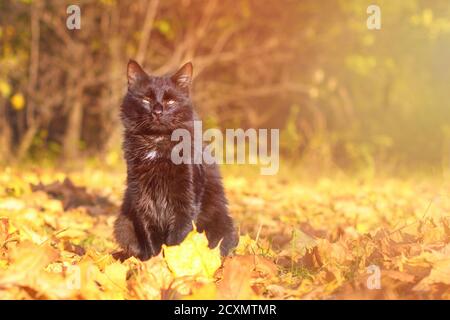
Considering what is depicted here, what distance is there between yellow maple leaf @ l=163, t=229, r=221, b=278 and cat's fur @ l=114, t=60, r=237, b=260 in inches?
23.5

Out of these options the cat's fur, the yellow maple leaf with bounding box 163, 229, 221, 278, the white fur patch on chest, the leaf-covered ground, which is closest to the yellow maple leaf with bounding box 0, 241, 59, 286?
the leaf-covered ground

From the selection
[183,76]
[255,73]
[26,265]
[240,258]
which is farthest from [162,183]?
[255,73]

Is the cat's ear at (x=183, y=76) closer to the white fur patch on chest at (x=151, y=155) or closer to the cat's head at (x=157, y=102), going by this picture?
the cat's head at (x=157, y=102)

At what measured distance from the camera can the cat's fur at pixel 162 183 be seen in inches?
139

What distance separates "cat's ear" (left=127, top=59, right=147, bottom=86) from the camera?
12.4ft

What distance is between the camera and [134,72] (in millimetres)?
3811

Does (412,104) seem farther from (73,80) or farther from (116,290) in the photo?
(116,290)

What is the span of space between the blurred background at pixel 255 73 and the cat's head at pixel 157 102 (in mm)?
4196

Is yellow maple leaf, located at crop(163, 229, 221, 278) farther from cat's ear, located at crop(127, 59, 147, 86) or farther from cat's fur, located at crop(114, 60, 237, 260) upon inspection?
cat's ear, located at crop(127, 59, 147, 86)

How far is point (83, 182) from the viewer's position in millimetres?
6277

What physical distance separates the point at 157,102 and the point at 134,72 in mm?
288

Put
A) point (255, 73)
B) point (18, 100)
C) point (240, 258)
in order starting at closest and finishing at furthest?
1. point (240, 258)
2. point (18, 100)
3. point (255, 73)

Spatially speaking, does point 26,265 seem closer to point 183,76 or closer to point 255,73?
point 183,76
